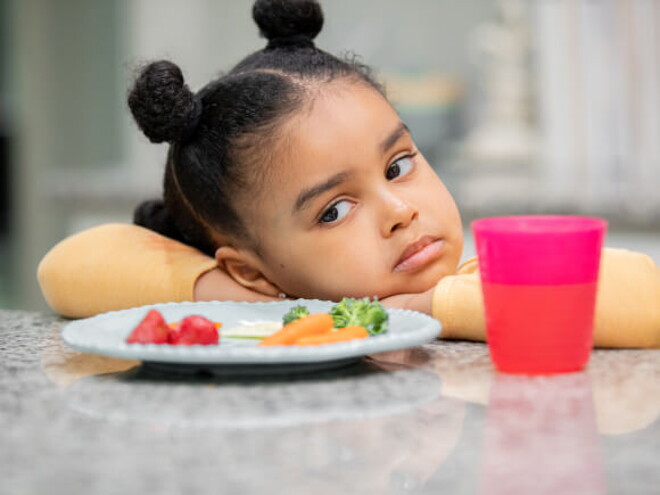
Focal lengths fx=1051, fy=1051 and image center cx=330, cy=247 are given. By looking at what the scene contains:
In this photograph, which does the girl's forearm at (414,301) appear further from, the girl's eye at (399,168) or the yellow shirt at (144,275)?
the girl's eye at (399,168)

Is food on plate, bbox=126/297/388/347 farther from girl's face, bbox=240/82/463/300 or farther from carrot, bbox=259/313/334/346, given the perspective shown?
girl's face, bbox=240/82/463/300

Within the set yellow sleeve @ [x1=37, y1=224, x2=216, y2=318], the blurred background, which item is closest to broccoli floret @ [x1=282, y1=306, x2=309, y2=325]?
yellow sleeve @ [x1=37, y1=224, x2=216, y2=318]

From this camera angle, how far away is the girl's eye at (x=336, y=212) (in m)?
1.18

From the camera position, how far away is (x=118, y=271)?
131 cm

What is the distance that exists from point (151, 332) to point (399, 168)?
1.49 feet

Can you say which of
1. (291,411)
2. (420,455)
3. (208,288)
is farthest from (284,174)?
(420,455)

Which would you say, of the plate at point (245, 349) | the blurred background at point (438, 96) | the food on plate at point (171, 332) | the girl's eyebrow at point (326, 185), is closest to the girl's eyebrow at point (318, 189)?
the girl's eyebrow at point (326, 185)

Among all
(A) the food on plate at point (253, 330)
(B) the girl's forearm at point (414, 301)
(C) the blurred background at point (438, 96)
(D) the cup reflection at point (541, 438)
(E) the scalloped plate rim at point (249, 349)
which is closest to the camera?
(D) the cup reflection at point (541, 438)

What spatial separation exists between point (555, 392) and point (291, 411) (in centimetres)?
20

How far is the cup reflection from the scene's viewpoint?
1.89ft

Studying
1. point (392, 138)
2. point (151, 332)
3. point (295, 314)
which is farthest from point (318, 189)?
point (151, 332)

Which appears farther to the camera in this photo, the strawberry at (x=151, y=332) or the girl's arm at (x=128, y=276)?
the girl's arm at (x=128, y=276)

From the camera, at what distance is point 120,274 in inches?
51.5

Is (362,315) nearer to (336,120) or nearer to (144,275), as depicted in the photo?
(336,120)
